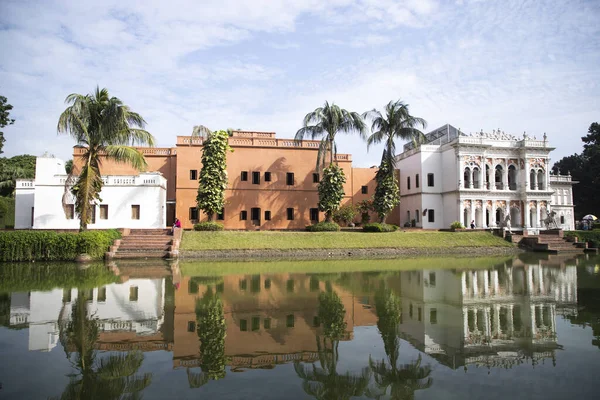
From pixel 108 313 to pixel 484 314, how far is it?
7909 millimetres

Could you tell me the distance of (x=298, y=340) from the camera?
6.62 meters

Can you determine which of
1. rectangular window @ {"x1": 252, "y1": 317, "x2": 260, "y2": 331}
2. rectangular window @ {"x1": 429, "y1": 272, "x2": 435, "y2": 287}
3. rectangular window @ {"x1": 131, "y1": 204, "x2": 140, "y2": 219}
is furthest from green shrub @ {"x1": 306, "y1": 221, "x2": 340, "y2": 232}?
rectangular window @ {"x1": 252, "y1": 317, "x2": 260, "y2": 331}

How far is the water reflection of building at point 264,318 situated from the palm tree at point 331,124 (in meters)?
17.2

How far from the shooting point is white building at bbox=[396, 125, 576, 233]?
3391 centimetres

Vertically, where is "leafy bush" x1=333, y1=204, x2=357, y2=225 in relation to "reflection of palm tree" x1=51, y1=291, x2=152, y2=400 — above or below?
above

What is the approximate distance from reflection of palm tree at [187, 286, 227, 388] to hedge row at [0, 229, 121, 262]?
41.0 ft

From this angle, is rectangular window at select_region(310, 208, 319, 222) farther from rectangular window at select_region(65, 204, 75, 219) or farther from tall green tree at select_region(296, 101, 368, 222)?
rectangular window at select_region(65, 204, 75, 219)

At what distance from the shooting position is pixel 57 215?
1021 inches

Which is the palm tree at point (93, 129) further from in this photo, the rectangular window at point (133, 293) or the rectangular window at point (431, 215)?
the rectangular window at point (431, 215)

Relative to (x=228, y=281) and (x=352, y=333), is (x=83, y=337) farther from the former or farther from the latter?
(x=228, y=281)

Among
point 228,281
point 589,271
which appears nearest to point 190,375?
point 228,281

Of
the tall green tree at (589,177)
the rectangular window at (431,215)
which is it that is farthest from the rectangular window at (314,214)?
the tall green tree at (589,177)

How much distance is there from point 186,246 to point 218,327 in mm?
16046

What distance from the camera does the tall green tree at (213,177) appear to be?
26.9m
